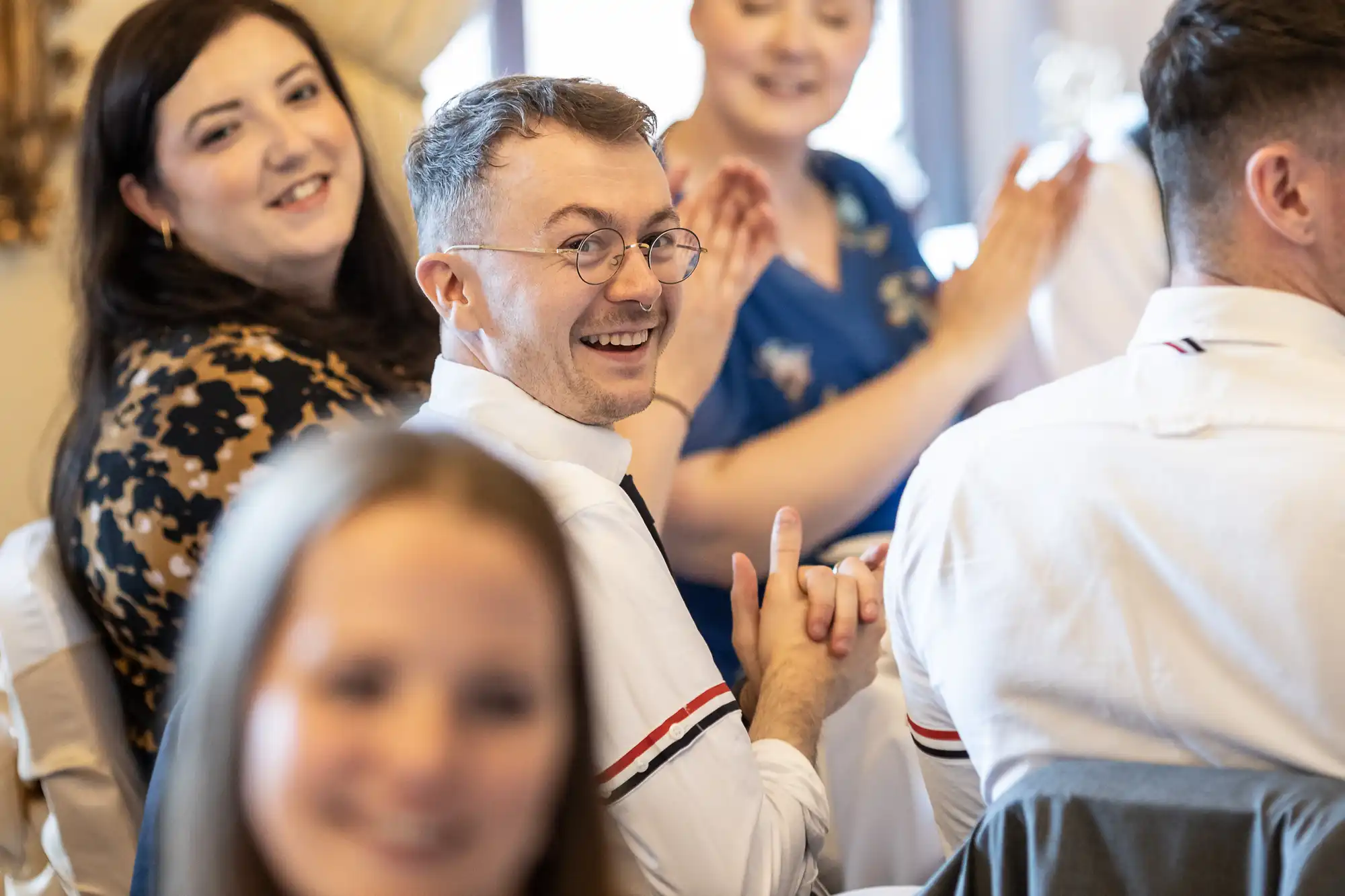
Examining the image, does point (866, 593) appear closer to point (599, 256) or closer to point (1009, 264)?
point (599, 256)

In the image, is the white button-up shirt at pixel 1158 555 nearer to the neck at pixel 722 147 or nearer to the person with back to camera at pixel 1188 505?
the person with back to camera at pixel 1188 505

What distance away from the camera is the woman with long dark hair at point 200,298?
1.61m

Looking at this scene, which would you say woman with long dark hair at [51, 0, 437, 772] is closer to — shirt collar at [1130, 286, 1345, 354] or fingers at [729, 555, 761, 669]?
fingers at [729, 555, 761, 669]

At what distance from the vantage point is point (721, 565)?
5.88 feet

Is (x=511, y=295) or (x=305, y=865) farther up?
(x=511, y=295)

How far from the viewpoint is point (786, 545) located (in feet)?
4.51

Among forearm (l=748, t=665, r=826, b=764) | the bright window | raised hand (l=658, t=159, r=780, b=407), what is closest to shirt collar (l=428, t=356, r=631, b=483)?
forearm (l=748, t=665, r=826, b=764)

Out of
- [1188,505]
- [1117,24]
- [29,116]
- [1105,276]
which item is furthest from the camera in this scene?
[1117,24]

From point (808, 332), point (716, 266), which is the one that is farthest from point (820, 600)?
point (808, 332)

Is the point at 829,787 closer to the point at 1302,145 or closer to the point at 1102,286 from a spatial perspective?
the point at 1302,145

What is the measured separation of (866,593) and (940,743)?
0.18 m

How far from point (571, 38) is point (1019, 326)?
1827 mm

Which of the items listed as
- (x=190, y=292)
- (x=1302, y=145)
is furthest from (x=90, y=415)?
(x=1302, y=145)

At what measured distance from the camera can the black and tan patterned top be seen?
1594 millimetres
